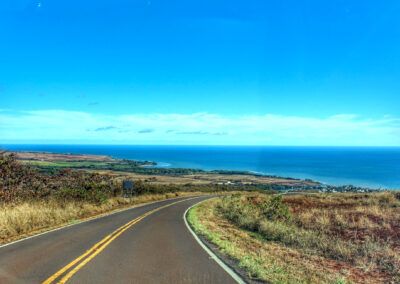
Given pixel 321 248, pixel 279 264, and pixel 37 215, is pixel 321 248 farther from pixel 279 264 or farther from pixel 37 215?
pixel 37 215

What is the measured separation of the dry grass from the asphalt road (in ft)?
5.16

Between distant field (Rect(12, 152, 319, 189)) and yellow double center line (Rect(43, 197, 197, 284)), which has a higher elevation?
yellow double center line (Rect(43, 197, 197, 284))

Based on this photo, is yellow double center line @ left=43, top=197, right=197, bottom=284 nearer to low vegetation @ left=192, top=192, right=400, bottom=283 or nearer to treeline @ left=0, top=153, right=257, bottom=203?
low vegetation @ left=192, top=192, right=400, bottom=283

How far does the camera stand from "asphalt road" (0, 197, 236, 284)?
5.87m

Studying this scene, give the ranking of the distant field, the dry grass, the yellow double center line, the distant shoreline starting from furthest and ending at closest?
the distant field → the distant shoreline → the dry grass → the yellow double center line

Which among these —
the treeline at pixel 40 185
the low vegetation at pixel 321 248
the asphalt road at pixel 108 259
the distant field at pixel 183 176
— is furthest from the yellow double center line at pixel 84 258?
the distant field at pixel 183 176

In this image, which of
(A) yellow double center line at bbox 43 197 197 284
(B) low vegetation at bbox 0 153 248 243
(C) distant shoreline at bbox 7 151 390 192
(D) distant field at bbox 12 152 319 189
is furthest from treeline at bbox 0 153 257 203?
(D) distant field at bbox 12 152 319 189

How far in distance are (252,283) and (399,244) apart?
7715 millimetres

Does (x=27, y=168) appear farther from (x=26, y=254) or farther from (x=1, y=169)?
(x=26, y=254)

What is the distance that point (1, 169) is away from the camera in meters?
15.1

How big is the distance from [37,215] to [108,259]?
8.08 meters

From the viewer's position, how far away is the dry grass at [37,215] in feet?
36.3

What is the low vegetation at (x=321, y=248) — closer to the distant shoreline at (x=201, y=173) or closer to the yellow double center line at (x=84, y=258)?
the yellow double center line at (x=84, y=258)

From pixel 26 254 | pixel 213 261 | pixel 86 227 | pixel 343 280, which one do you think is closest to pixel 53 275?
pixel 26 254
